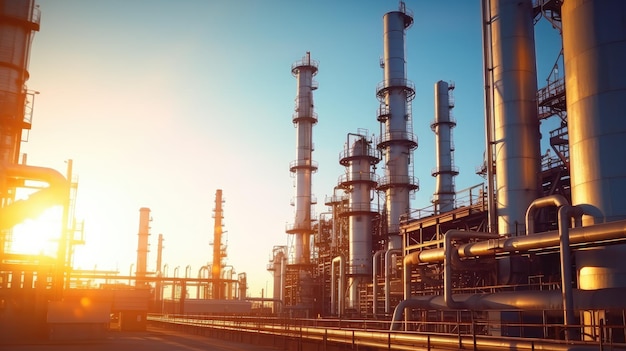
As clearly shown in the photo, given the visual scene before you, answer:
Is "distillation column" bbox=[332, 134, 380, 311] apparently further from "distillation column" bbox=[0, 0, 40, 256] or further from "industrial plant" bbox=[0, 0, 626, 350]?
"distillation column" bbox=[0, 0, 40, 256]

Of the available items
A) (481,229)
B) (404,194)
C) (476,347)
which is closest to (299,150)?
(404,194)

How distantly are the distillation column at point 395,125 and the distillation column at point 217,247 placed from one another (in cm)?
3779

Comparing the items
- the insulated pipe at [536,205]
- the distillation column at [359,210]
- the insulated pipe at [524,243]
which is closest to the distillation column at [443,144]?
the distillation column at [359,210]

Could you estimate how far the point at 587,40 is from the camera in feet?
81.6

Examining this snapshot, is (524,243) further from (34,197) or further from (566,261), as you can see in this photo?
(34,197)

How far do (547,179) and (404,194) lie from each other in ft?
63.5

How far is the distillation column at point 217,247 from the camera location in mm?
82750

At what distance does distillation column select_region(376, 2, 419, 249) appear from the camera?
167 feet

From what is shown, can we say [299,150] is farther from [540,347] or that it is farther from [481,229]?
[540,347]

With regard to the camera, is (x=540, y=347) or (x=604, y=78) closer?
(x=540, y=347)

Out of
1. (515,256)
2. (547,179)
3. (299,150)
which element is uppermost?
(299,150)

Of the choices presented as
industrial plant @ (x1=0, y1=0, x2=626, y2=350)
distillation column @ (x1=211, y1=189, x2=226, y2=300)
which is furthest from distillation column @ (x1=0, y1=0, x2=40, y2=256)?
distillation column @ (x1=211, y1=189, x2=226, y2=300)

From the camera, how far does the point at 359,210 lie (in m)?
50.3

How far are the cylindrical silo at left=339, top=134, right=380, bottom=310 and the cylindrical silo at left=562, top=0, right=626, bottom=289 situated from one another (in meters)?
25.9
